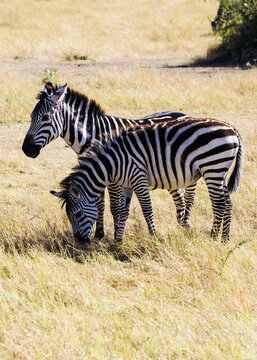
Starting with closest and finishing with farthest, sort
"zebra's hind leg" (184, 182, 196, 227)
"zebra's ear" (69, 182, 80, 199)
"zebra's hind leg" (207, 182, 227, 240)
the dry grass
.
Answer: "zebra's ear" (69, 182, 80, 199), "zebra's hind leg" (207, 182, 227, 240), "zebra's hind leg" (184, 182, 196, 227), the dry grass

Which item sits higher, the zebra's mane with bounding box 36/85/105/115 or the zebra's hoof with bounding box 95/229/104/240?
the zebra's mane with bounding box 36/85/105/115

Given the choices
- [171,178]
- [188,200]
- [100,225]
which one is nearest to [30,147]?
[100,225]

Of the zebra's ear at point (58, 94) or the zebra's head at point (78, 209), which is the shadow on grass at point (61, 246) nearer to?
the zebra's head at point (78, 209)

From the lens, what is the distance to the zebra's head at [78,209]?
5.63 metres

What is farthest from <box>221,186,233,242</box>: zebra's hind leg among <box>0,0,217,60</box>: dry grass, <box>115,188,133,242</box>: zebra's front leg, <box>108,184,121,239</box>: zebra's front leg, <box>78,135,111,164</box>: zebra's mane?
<box>0,0,217,60</box>: dry grass

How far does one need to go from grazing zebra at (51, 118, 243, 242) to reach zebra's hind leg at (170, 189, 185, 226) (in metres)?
0.56

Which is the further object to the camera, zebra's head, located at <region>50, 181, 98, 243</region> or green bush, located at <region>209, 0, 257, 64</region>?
green bush, located at <region>209, 0, 257, 64</region>

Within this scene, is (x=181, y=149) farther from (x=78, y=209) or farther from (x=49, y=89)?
(x=49, y=89)

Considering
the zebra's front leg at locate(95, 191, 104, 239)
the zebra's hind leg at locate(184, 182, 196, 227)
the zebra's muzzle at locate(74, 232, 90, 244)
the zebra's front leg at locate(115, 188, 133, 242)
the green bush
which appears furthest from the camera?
the green bush

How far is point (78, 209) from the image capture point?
5656mm

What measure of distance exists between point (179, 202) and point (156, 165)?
2.90 feet

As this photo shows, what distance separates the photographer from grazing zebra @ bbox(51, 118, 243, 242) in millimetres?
5711

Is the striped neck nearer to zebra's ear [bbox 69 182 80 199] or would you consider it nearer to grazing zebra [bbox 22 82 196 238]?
grazing zebra [bbox 22 82 196 238]

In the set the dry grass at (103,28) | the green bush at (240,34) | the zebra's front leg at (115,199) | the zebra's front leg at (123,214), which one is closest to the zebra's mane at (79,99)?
the zebra's front leg at (115,199)
